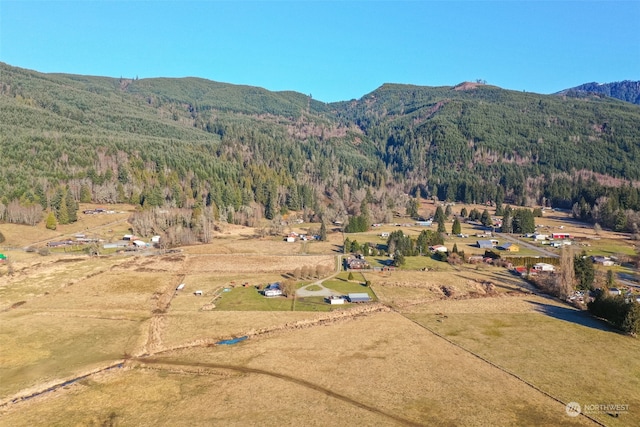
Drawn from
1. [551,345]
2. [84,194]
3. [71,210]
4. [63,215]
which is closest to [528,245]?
[551,345]

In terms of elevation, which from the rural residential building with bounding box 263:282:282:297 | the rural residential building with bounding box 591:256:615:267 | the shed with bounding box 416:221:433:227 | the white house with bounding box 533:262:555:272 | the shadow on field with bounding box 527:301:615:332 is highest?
the shed with bounding box 416:221:433:227

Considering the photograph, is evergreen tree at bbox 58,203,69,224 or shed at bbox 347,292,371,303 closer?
shed at bbox 347,292,371,303

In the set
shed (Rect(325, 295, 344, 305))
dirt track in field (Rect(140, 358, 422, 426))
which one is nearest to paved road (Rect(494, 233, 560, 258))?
shed (Rect(325, 295, 344, 305))

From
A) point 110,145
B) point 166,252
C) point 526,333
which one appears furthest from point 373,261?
point 110,145

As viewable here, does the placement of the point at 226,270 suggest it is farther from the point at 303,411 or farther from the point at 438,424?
the point at 438,424

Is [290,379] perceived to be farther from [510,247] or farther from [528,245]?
[528,245]

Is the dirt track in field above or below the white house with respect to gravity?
below

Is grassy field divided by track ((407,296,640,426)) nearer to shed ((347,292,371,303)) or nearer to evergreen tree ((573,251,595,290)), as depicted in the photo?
shed ((347,292,371,303))

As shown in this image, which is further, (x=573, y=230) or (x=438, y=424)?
(x=573, y=230)
